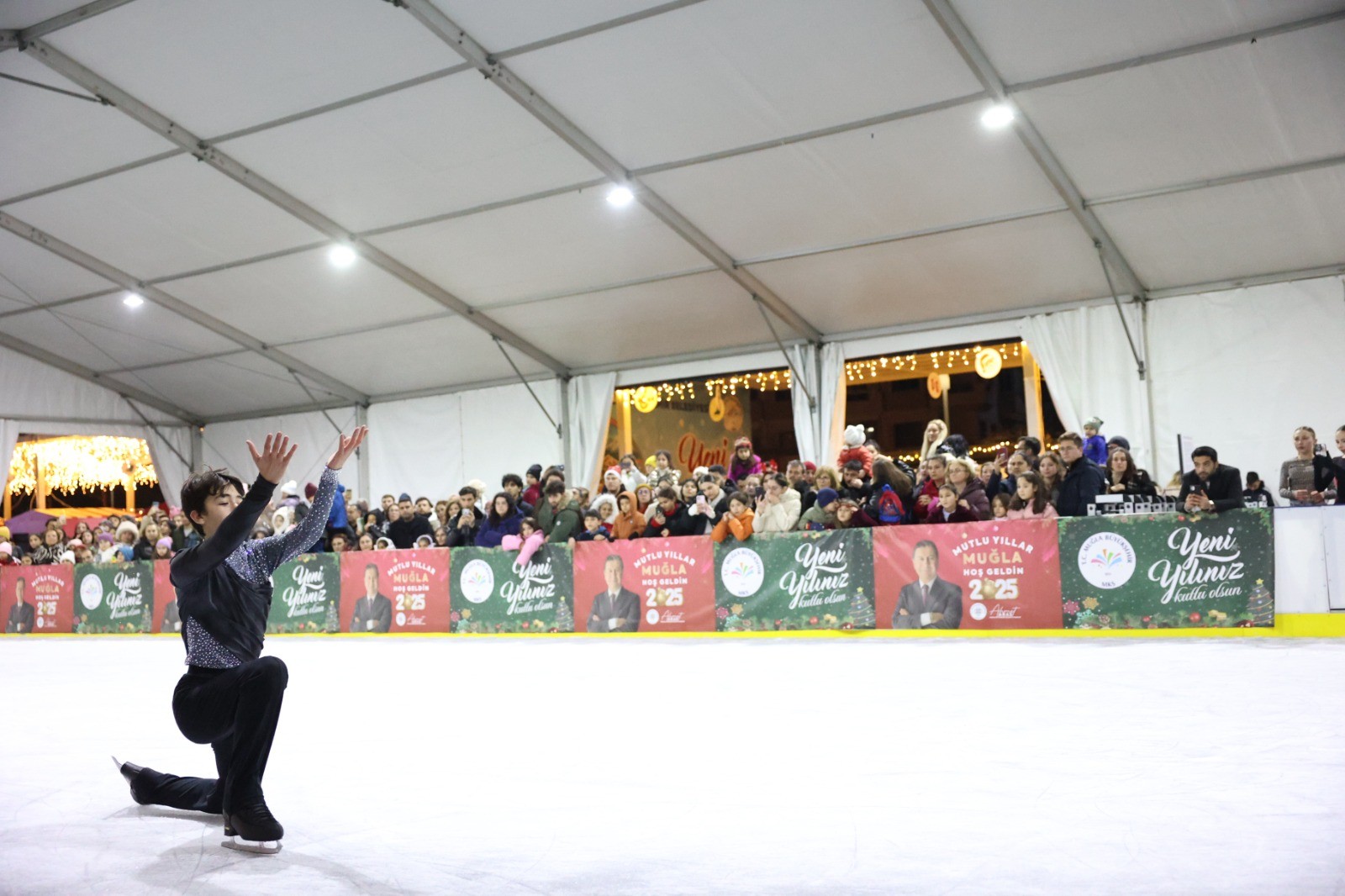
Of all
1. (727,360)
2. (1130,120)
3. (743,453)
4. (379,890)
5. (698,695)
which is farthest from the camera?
(727,360)

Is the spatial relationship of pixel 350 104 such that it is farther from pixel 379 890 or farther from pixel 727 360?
pixel 379 890

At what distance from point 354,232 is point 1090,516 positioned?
372 inches

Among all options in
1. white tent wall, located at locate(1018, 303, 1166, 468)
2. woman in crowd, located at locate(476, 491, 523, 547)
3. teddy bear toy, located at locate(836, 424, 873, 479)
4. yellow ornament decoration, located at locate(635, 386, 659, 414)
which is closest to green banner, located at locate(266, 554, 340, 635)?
woman in crowd, located at locate(476, 491, 523, 547)

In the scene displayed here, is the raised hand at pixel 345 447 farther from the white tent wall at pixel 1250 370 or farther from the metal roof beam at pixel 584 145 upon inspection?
the white tent wall at pixel 1250 370

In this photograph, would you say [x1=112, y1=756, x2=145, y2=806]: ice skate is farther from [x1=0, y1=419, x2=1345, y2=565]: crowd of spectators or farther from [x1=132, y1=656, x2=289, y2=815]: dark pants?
[x1=0, y1=419, x2=1345, y2=565]: crowd of spectators

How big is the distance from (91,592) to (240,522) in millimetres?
13421

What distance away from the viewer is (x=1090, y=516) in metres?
8.91

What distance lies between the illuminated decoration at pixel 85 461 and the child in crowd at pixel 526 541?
1397 cm

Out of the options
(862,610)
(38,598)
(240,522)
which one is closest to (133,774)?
(240,522)

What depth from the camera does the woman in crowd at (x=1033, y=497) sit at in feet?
30.1

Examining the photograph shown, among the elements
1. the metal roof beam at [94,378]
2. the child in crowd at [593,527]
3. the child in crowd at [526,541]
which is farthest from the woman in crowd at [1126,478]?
the metal roof beam at [94,378]

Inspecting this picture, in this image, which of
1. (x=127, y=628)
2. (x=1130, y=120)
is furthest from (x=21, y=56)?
(x=1130, y=120)

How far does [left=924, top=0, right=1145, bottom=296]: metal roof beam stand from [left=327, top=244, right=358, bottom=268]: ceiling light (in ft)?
26.1

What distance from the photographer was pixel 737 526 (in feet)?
33.6
